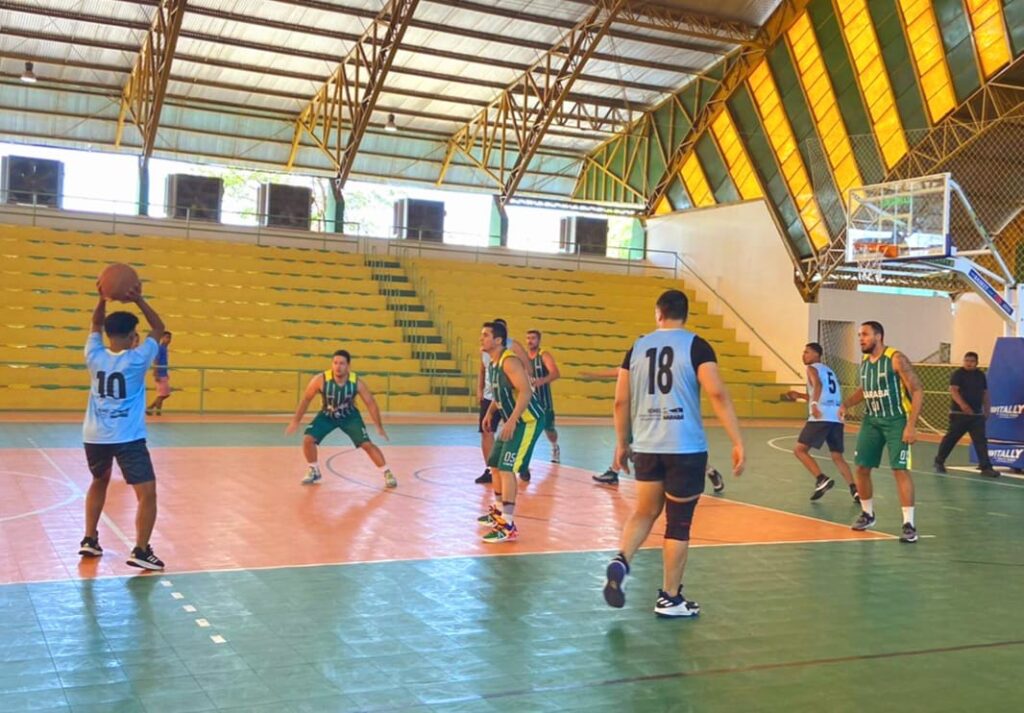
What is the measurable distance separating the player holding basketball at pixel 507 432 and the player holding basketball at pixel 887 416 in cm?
319

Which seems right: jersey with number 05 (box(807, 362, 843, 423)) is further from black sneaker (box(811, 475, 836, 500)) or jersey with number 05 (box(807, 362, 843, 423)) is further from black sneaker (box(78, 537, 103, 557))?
black sneaker (box(78, 537, 103, 557))

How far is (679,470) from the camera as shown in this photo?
21.0ft

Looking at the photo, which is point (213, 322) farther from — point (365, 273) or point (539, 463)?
point (539, 463)

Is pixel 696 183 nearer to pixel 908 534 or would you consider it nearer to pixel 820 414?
pixel 820 414

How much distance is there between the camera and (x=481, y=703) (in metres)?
4.73

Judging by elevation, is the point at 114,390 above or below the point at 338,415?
above

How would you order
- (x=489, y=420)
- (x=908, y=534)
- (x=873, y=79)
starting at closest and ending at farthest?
(x=908, y=534) < (x=489, y=420) < (x=873, y=79)

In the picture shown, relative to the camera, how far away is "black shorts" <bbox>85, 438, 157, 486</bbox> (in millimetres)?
7125

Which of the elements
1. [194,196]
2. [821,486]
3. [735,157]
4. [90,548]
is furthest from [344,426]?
[735,157]

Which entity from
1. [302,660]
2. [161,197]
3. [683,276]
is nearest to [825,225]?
[683,276]

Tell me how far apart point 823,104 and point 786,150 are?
1.95 m

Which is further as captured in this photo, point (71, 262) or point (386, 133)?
point (386, 133)

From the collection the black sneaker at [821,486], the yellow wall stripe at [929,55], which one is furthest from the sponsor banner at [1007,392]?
the yellow wall stripe at [929,55]

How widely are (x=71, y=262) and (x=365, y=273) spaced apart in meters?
8.03
